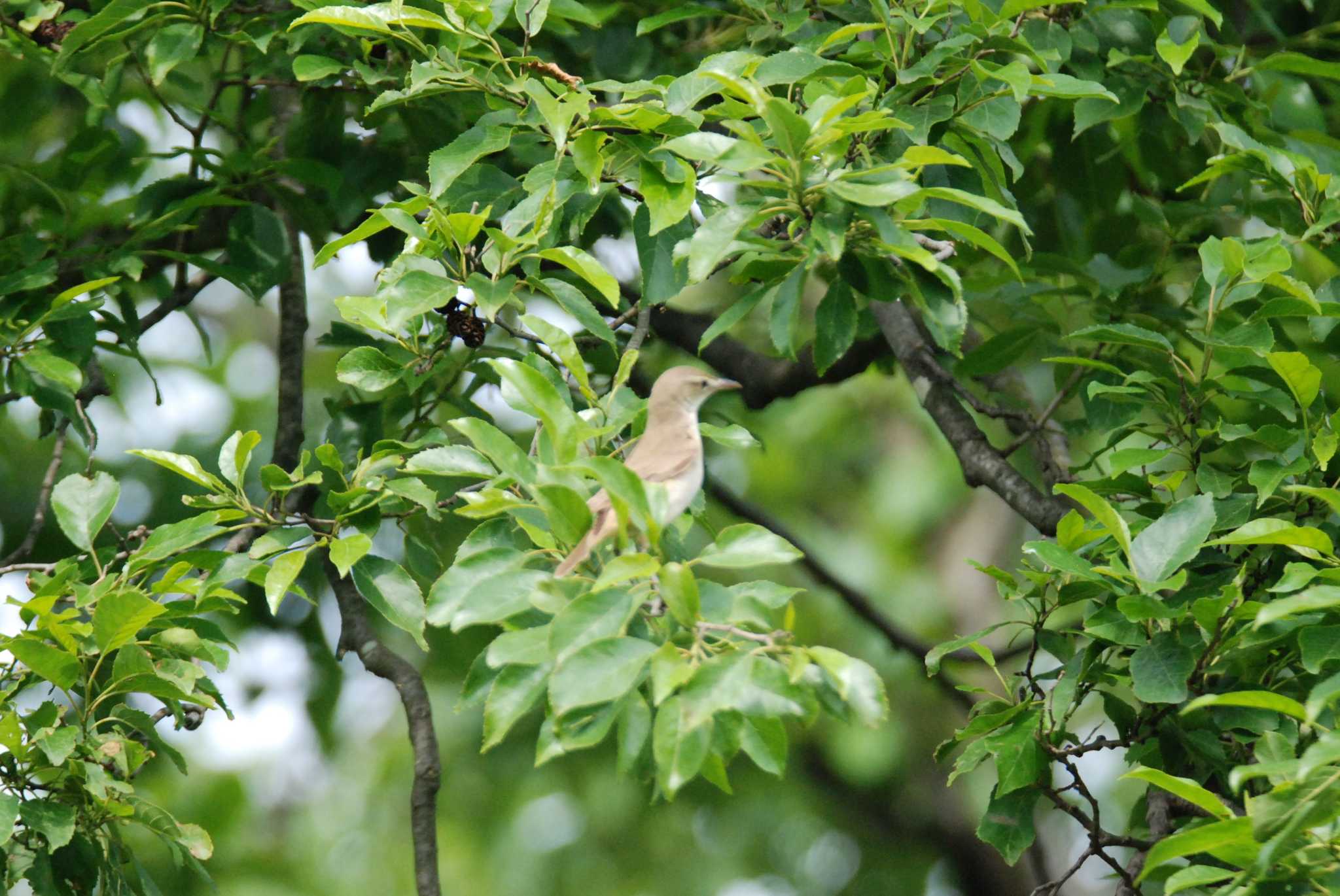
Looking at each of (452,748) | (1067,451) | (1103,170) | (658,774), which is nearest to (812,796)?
(452,748)

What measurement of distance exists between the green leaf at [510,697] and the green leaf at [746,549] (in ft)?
1.00

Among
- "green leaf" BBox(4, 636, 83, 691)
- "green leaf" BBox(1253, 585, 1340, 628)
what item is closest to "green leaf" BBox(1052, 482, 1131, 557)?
"green leaf" BBox(1253, 585, 1340, 628)

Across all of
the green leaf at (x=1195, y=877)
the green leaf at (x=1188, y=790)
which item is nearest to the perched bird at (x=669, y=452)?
the green leaf at (x=1188, y=790)

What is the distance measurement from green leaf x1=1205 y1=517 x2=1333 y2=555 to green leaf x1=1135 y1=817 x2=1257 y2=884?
1.71ft

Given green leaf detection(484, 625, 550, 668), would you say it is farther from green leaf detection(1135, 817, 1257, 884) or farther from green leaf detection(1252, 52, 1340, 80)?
green leaf detection(1252, 52, 1340, 80)

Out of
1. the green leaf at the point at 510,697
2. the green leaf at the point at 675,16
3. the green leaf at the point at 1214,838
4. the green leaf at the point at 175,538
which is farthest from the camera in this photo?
the green leaf at the point at 675,16

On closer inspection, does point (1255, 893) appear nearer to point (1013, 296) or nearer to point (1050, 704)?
point (1050, 704)

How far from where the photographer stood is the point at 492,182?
298 cm

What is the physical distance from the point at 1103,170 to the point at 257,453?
346cm

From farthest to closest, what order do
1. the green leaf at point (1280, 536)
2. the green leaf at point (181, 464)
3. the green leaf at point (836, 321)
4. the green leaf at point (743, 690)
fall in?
the green leaf at point (836, 321)
the green leaf at point (181, 464)
the green leaf at point (1280, 536)
the green leaf at point (743, 690)

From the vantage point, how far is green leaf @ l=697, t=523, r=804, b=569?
1.99m

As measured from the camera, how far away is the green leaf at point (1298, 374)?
277cm

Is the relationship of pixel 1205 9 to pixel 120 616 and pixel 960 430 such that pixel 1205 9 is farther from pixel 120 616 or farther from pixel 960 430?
pixel 120 616

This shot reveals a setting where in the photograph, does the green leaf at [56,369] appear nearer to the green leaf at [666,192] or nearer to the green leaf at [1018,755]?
the green leaf at [666,192]
